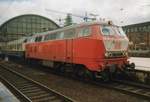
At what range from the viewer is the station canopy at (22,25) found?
75812 mm

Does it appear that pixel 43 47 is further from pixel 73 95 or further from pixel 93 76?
pixel 73 95

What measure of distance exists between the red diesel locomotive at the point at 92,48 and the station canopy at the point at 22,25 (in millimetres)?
59590

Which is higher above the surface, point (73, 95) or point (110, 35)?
point (110, 35)

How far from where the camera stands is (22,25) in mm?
78250

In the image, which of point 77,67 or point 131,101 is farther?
point 77,67

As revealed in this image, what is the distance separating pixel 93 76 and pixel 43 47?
792 centimetres

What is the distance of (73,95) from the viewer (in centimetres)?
1145

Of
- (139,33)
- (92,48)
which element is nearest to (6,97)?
(92,48)

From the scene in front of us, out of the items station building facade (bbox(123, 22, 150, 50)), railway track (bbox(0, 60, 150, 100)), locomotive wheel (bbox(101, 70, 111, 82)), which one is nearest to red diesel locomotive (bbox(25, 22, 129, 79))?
locomotive wheel (bbox(101, 70, 111, 82))

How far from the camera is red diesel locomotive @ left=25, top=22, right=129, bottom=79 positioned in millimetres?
13211

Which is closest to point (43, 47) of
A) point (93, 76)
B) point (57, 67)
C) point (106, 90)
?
point (57, 67)

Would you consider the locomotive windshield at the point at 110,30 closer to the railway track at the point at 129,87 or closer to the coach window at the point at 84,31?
the coach window at the point at 84,31

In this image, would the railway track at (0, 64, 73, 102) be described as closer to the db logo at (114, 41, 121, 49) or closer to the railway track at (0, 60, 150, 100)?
the railway track at (0, 60, 150, 100)

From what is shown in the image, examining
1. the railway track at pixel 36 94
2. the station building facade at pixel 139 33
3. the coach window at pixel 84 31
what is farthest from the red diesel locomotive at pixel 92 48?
the station building facade at pixel 139 33
